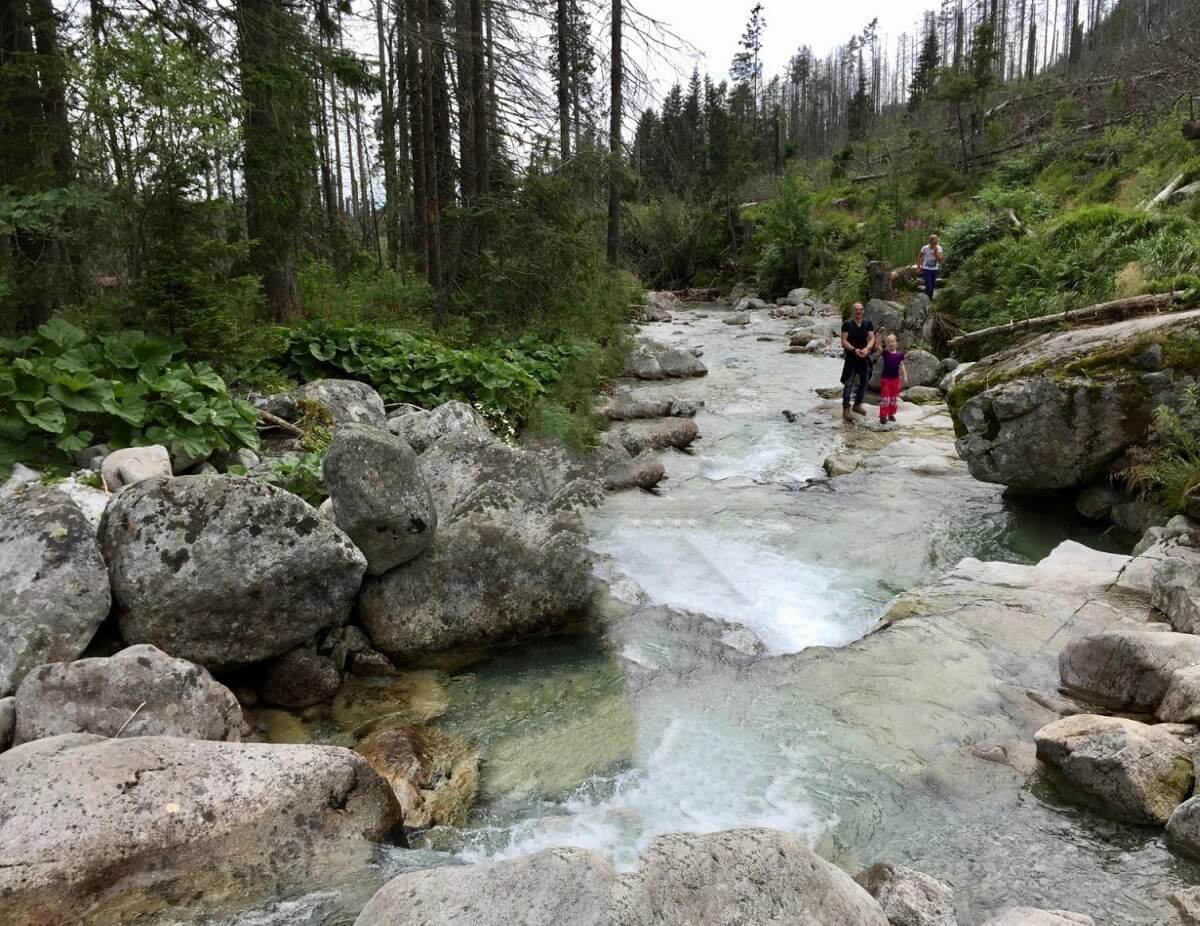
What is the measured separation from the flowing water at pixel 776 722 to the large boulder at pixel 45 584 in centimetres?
211

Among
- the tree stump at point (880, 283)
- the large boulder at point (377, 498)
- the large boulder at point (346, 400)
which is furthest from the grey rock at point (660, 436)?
the tree stump at point (880, 283)

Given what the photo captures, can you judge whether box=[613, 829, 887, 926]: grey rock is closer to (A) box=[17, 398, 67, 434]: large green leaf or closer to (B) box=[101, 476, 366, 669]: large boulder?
(B) box=[101, 476, 366, 669]: large boulder

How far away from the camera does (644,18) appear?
20.1 meters

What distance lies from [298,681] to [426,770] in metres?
1.15

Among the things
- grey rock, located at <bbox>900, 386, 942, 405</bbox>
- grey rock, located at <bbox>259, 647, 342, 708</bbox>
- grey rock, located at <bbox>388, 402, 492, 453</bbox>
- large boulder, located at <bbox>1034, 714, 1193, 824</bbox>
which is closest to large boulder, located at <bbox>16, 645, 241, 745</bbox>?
grey rock, located at <bbox>259, 647, 342, 708</bbox>

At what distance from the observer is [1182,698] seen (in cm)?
399

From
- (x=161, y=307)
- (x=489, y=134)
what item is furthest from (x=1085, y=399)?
(x=489, y=134)

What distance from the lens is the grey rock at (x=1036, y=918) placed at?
276cm

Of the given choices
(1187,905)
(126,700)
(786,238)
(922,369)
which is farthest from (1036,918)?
(786,238)

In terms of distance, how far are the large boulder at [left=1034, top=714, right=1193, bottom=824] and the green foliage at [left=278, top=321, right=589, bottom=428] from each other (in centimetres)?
760

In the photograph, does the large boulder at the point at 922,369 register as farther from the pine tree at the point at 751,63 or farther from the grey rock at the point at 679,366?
the pine tree at the point at 751,63

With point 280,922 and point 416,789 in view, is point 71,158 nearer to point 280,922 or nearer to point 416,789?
point 416,789

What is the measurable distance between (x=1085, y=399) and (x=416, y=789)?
7026 mm

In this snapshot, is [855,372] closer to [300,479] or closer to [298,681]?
[300,479]
